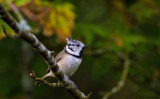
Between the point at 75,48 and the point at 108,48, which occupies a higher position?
Answer: the point at 75,48

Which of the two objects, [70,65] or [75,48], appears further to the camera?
[75,48]

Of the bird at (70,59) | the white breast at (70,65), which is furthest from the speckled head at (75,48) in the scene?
the white breast at (70,65)

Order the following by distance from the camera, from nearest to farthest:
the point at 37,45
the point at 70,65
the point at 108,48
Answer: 1. the point at 37,45
2. the point at 70,65
3. the point at 108,48

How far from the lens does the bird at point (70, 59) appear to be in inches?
162

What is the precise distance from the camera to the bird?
4121 mm

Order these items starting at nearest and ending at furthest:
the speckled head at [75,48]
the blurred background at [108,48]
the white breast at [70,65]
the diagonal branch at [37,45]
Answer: the diagonal branch at [37,45] → the white breast at [70,65] → the speckled head at [75,48] → the blurred background at [108,48]

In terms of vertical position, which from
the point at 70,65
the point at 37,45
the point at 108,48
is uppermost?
the point at 37,45

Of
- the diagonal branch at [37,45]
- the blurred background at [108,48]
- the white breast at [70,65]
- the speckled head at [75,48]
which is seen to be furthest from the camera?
the blurred background at [108,48]

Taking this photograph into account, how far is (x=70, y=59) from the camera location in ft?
13.7

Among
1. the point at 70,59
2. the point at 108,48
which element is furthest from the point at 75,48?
the point at 108,48

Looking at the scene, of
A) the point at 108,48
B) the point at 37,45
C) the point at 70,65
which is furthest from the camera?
the point at 108,48

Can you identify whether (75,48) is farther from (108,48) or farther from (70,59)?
(108,48)

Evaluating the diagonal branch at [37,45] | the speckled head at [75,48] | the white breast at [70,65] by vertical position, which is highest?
the diagonal branch at [37,45]

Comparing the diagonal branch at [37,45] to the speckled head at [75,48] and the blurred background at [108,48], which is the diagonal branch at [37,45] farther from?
the blurred background at [108,48]
